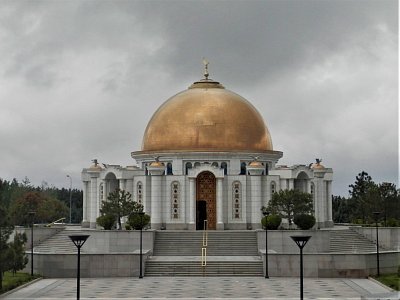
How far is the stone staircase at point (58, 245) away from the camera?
45.2 meters

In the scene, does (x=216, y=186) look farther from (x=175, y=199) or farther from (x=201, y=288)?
(x=201, y=288)

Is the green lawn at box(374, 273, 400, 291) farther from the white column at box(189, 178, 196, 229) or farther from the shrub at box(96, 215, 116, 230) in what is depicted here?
the shrub at box(96, 215, 116, 230)

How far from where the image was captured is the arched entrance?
168 ft

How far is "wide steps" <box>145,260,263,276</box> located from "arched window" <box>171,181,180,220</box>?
40.4 feet

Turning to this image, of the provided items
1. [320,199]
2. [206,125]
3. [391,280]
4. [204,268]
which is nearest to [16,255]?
[204,268]

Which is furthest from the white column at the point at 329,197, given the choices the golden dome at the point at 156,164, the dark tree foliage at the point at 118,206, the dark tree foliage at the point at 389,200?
the dark tree foliage at the point at 118,206

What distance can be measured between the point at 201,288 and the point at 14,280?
8.62 metres

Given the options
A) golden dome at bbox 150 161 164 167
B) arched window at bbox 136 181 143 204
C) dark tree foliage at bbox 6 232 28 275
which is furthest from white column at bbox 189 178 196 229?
dark tree foliage at bbox 6 232 28 275

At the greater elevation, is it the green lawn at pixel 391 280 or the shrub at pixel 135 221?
the shrub at pixel 135 221

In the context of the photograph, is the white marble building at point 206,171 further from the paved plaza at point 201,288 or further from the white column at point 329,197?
the paved plaza at point 201,288

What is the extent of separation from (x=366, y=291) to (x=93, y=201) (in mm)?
28446

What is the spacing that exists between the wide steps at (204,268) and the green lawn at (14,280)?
5872mm

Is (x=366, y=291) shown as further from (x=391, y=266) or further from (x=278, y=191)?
(x=278, y=191)

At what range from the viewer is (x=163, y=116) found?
2148 inches
